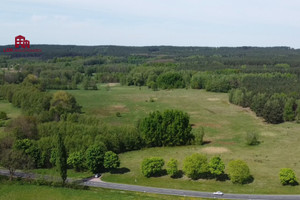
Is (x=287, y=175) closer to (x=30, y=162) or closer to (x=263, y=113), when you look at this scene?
(x=30, y=162)

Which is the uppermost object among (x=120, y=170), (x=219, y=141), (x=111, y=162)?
(x=111, y=162)

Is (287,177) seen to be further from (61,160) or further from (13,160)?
(13,160)

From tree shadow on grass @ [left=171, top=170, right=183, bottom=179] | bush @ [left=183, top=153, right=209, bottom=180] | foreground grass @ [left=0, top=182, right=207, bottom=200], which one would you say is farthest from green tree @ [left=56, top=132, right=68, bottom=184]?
bush @ [left=183, top=153, right=209, bottom=180]

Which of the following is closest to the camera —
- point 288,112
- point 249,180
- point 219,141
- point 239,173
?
point 239,173

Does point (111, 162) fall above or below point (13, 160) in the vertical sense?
below

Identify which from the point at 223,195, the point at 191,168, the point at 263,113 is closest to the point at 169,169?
the point at 191,168

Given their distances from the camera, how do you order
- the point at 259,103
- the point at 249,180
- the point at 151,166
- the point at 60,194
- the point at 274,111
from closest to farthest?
the point at 60,194 → the point at 249,180 → the point at 151,166 → the point at 274,111 → the point at 259,103

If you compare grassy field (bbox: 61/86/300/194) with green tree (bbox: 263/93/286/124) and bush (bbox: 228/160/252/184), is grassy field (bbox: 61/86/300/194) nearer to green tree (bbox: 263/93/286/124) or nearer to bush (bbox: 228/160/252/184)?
bush (bbox: 228/160/252/184)

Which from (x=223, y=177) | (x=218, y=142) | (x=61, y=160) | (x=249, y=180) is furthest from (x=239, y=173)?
(x=61, y=160)
